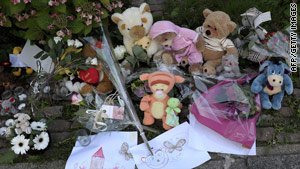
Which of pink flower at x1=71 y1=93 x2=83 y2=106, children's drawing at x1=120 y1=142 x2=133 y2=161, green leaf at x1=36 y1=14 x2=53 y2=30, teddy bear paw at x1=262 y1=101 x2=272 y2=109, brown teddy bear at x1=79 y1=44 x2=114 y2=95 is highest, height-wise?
green leaf at x1=36 y1=14 x2=53 y2=30

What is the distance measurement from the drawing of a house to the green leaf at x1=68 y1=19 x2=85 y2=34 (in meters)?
1.17

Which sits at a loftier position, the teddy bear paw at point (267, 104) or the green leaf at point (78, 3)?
the green leaf at point (78, 3)

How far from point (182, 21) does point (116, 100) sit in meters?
1.34

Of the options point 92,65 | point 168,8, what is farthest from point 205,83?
point 168,8

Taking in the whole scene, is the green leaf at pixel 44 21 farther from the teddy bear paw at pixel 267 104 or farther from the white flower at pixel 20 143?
the teddy bear paw at pixel 267 104

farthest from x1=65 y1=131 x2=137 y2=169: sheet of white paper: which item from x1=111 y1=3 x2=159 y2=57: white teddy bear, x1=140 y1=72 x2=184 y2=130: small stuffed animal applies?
x1=111 y1=3 x2=159 y2=57: white teddy bear

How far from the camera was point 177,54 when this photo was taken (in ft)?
7.92

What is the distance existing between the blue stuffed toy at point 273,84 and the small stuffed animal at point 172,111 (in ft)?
2.43

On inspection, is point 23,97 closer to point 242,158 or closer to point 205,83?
point 205,83

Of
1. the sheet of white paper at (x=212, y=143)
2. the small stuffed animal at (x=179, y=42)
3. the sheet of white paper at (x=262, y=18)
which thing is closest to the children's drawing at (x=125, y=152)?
the sheet of white paper at (x=212, y=143)

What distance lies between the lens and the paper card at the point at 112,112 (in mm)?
2060

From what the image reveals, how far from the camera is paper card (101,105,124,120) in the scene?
6.76ft

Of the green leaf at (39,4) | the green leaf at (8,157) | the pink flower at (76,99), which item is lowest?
the green leaf at (8,157)

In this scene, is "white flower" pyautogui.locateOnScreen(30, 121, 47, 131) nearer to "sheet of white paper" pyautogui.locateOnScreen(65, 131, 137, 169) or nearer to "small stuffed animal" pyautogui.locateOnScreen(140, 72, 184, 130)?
"sheet of white paper" pyautogui.locateOnScreen(65, 131, 137, 169)
